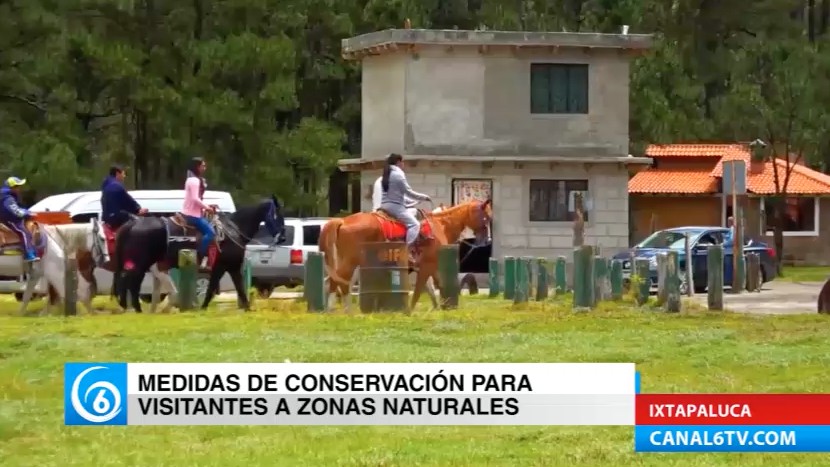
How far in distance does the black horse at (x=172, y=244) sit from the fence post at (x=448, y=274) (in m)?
2.52

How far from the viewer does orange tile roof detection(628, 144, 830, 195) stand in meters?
58.2

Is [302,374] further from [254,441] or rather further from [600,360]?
[600,360]

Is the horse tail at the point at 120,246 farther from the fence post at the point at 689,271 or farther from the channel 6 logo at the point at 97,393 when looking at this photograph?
the channel 6 logo at the point at 97,393

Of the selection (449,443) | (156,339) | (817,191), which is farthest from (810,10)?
(449,443)

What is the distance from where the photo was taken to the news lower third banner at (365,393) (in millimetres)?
11758

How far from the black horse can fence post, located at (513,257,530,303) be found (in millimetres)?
4171

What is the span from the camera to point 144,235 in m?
25.4

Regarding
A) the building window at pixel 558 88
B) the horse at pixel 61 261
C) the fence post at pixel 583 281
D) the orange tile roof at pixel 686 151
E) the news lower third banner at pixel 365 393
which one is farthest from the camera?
the orange tile roof at pixel 686 151

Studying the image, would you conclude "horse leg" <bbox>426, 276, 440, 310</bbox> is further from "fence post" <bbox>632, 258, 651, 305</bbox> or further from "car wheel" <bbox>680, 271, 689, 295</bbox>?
"car wheel" <bbox>680, 271, 689, 295</bbox>

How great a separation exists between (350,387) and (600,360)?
596 cm

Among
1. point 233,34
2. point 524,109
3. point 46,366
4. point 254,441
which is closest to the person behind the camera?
point 254,441

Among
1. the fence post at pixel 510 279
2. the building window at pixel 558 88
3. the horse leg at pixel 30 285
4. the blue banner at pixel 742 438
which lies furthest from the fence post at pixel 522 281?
the blue banner at pixel 742 438

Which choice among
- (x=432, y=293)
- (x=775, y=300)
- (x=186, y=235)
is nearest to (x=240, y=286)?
(x=186, y=235)

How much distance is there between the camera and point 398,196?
2559 cm
